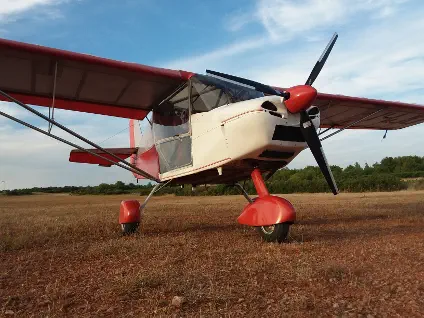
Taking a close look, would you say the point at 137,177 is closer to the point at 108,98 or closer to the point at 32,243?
the point at 108,98

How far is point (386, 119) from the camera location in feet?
35.2

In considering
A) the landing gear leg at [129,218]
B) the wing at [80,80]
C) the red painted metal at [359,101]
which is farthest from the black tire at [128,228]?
the red painted metal at [359,101]

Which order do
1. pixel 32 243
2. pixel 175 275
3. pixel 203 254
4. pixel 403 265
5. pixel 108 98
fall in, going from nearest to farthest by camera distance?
pixel 175 275, pixel 403 265, pixel 203 254, pixel 32 243, pixel 108 98

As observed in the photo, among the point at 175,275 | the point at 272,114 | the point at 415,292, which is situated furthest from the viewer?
the point at 272,114

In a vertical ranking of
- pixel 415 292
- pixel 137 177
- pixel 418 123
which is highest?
pixel 418 123

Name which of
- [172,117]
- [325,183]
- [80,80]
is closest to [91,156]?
[80,80]

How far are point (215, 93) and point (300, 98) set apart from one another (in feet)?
5.40

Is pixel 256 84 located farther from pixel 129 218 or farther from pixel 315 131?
pixel 129 218

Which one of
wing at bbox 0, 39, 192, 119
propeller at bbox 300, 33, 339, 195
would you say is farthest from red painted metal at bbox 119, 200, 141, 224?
propeller at bbox 300, 33, 339, 195

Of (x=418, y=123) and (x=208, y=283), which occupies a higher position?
(x=418, y=123)

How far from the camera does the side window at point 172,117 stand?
Answer: 6.86 metres

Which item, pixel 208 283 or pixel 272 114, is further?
pixel 272 114

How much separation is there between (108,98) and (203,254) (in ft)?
15.9

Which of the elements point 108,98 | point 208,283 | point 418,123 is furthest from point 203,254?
point 418,123
